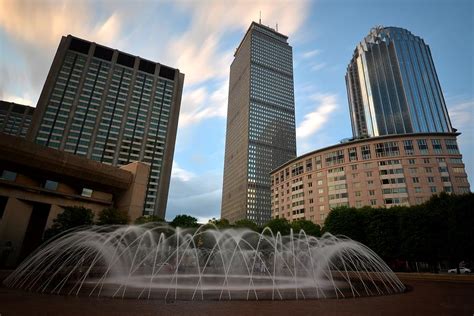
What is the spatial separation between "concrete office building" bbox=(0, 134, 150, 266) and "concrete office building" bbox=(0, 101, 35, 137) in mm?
113290

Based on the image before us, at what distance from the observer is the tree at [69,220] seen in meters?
29.5

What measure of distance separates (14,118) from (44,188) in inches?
4856

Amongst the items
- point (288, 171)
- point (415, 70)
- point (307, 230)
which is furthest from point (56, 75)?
point (415, 70)

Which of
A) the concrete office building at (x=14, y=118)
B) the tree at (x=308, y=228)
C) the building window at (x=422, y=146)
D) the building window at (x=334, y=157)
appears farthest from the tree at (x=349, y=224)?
the concrete office building at (x=14, y=118)

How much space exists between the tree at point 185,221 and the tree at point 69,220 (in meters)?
24.8

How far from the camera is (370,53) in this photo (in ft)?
530

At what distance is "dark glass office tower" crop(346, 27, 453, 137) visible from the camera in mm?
140125

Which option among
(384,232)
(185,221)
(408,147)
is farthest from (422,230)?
(185,221)

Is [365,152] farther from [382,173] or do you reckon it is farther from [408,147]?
[408,147]

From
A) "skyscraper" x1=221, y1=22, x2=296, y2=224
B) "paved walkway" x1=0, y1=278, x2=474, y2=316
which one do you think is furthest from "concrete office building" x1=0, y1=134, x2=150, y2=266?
"skyscraper" x1=221, y1=22, x2=296, y2=224

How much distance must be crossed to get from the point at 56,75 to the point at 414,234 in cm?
12937

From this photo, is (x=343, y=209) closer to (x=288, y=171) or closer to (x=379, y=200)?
(x=379, y=200)

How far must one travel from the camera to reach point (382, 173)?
6712 cm

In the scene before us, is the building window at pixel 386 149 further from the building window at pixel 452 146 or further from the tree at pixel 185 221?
the tree at pixel 185 221
